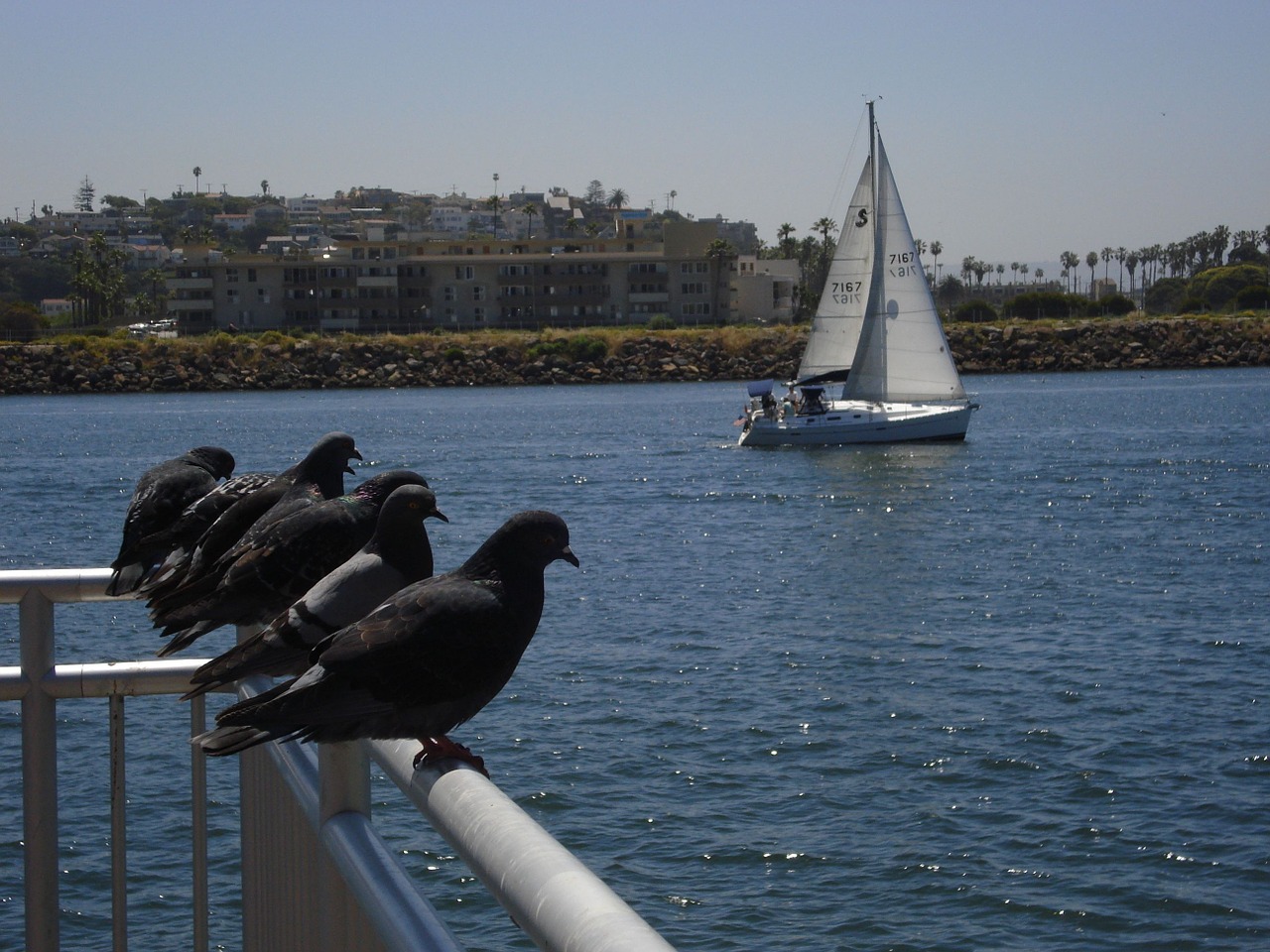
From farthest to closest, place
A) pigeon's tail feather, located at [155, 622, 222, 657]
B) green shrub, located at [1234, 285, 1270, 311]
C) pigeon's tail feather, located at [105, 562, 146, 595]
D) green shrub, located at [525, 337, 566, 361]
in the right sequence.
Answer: green shrub, located at [1234, 285, 1270, 311] < green shrub, located at [525, 337, 566, 361] < pigeon's tail feather, located at [105, 562, 146, 595] < pigeon's tail feather, located at [155, 622, 222, 657]

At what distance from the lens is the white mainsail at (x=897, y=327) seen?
51906mm

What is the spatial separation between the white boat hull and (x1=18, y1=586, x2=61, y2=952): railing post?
48439 millimetres

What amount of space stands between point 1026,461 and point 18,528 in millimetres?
30832

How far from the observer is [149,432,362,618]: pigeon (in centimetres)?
412

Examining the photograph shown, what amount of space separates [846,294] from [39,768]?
5081cm

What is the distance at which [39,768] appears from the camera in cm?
373

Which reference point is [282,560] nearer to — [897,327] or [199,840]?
[199,840]

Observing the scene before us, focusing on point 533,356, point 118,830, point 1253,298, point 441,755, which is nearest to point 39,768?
point 118,830

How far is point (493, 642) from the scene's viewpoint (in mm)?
3215

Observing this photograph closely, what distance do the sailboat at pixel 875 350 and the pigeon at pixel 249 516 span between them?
47.2m

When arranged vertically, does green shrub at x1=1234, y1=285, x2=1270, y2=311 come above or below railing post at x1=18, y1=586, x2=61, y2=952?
above

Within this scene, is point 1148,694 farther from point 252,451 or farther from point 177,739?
point 252,451

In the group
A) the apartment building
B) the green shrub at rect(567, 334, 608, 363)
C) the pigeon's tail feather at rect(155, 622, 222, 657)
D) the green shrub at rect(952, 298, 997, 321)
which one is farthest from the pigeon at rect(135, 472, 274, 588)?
the green shrub at rect(952, 298, 997, 321)

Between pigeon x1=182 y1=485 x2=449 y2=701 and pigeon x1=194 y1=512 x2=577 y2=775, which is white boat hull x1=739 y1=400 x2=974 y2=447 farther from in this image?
pigeon x1=194 y1=512 x2=577 y2=775
